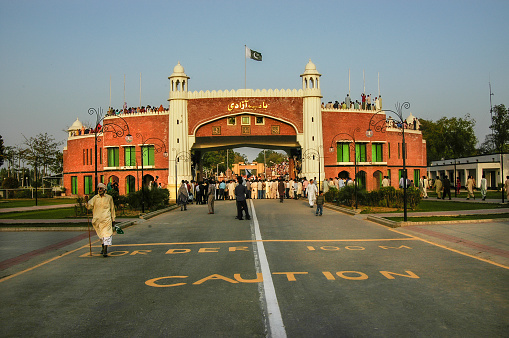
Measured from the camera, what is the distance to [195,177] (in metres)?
52.9

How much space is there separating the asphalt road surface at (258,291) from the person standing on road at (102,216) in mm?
515

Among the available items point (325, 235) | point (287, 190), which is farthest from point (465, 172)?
point (325, 235)

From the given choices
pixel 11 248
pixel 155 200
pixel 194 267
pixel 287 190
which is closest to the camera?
pixel 194 267

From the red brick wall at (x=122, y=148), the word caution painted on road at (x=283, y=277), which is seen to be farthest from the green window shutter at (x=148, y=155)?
the word caution painted on road at (x=283, y=277)

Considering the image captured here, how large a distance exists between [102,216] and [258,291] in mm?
5835

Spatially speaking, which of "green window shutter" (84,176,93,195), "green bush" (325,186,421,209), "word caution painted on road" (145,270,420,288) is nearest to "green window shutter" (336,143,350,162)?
"green bush" (325,186,421,209)

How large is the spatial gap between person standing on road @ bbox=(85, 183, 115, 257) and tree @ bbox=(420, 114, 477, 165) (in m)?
74.4

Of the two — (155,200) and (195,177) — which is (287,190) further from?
(155,200)

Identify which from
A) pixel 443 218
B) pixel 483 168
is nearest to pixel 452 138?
pixel 483 168

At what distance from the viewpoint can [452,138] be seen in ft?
258

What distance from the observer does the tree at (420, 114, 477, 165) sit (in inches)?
3063

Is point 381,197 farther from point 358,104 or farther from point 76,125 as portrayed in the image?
point 76,125

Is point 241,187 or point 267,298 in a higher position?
point 241,187

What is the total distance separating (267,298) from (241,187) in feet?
47.9
